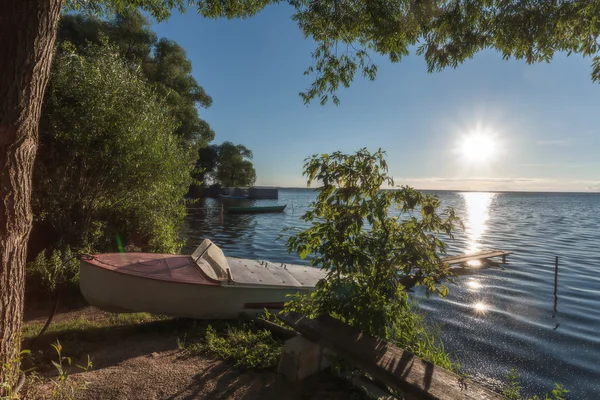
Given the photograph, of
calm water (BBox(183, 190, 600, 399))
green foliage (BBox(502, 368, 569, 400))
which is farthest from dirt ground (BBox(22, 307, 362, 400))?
calm water (BBox(183, 190, 600, 399))

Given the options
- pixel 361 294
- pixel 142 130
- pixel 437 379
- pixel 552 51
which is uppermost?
pixel 552 51

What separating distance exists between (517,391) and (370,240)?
4467 millimetres

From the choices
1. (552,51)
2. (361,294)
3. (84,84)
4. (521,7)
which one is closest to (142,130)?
(84,84)

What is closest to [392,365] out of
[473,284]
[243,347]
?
[243,347]

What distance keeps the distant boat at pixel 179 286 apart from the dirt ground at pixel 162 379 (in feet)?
2.83

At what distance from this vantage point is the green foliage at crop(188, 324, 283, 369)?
16.4 feet

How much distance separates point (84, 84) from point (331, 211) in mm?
8207

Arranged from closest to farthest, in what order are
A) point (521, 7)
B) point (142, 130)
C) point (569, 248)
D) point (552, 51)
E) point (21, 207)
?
point (21, 207), point (521, 7), point (552, 51), point (142, 130), point (569, 248)

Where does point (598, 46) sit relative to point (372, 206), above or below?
above

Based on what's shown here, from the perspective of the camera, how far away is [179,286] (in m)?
6.41

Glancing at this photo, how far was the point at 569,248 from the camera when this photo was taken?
69.5 feet

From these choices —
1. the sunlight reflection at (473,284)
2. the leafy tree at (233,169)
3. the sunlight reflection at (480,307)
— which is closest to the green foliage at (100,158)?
the sunlight reflection at (480,307)

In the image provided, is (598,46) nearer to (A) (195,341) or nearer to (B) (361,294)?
(B) (361,294)

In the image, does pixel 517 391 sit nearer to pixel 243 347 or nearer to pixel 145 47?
pixel 243 347
